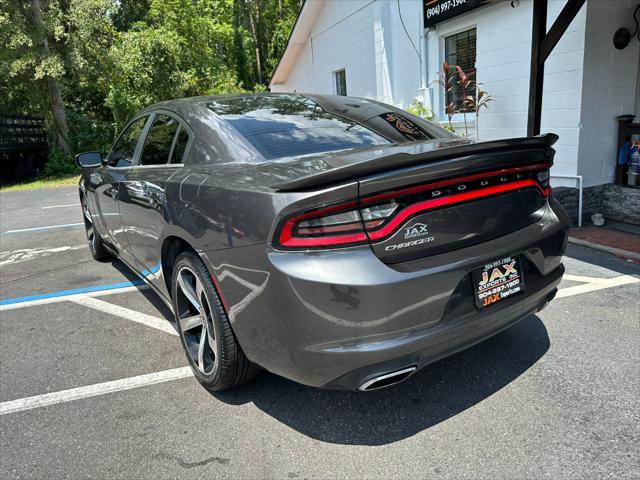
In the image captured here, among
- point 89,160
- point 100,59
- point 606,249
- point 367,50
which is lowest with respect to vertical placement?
point 606,249

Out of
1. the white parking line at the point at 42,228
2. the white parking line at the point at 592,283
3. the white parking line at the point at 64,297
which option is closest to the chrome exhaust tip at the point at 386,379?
the white parking line at the point at 592,283

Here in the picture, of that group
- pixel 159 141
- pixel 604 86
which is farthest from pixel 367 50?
pixel 159 141

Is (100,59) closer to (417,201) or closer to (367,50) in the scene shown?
(367,50)

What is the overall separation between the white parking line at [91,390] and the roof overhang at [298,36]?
12602mm

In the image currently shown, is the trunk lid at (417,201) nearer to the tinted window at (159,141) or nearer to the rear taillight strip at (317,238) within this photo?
the rear taillight strip at (317,238)

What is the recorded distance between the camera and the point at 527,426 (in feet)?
7.52

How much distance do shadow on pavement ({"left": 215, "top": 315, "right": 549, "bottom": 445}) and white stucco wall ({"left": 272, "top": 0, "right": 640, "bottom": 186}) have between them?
4157 millimetres

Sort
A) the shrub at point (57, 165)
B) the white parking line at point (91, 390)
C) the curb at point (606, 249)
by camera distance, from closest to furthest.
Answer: the white parking line at point (91, 390), the curb at point (606, 249), the shrub at point (57, 165)

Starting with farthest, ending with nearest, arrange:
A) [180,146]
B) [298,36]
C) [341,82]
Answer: [298,36] < [341,82] < [180,146]

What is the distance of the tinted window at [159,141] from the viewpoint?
317 centimetres

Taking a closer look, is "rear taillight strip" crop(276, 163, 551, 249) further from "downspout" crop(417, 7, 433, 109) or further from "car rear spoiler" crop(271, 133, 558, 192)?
"downspout" crop(417, 7, 433, 109)

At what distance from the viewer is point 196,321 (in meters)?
2.76

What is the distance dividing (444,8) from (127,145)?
A: 20.1 feet

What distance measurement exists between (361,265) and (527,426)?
1.20 meters
